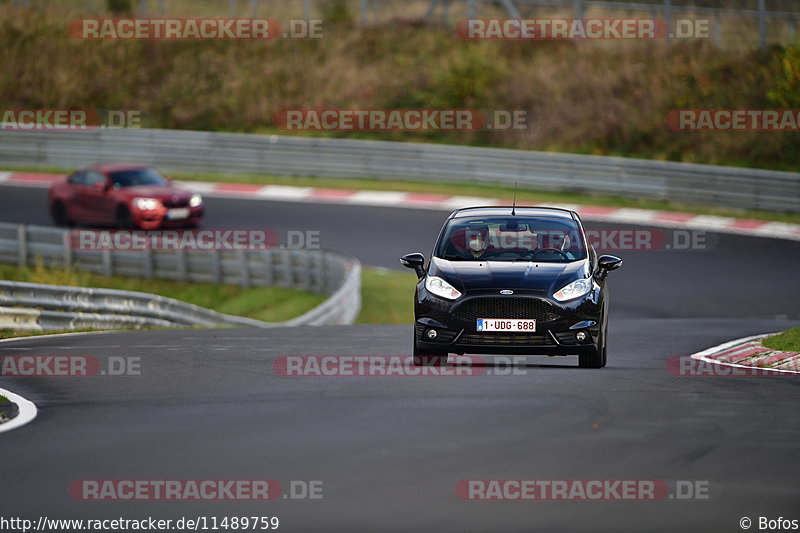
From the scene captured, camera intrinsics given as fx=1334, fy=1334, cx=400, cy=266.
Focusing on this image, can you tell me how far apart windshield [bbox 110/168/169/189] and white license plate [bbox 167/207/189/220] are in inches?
41.7

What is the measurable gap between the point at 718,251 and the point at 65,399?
17.9 m

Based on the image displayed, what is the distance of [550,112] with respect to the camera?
1549 inches

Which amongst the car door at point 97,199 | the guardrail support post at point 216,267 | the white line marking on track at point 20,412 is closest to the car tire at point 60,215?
the car door at point 97,199

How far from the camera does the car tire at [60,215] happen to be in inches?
1210

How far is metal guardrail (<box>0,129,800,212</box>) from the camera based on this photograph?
3156 centimetres

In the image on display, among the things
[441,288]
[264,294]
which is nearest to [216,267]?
[264,294]

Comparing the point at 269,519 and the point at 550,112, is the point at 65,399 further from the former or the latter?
the point at 550,112

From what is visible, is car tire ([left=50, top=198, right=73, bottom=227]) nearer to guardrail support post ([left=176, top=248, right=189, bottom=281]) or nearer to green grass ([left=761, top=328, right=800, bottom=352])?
guardrail support post ([left=176, top=248, right=189, bottom=281])

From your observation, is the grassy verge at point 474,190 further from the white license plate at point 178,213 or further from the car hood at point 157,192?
the white license plate at point 178,213

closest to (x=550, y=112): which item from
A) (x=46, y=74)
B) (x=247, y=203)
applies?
(x=247, y=203)

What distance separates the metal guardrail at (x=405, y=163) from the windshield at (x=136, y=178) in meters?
6.91

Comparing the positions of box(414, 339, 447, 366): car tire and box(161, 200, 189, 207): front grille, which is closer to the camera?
box(414, 339, 447, 366): car tire

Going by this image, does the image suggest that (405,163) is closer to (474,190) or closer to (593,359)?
(474,190)

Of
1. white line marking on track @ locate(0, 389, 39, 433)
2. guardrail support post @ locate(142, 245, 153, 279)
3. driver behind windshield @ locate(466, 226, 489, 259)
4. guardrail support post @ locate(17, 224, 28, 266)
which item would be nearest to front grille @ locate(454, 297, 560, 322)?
driver behind windshield @ locate(466, 226, 489, 259)
